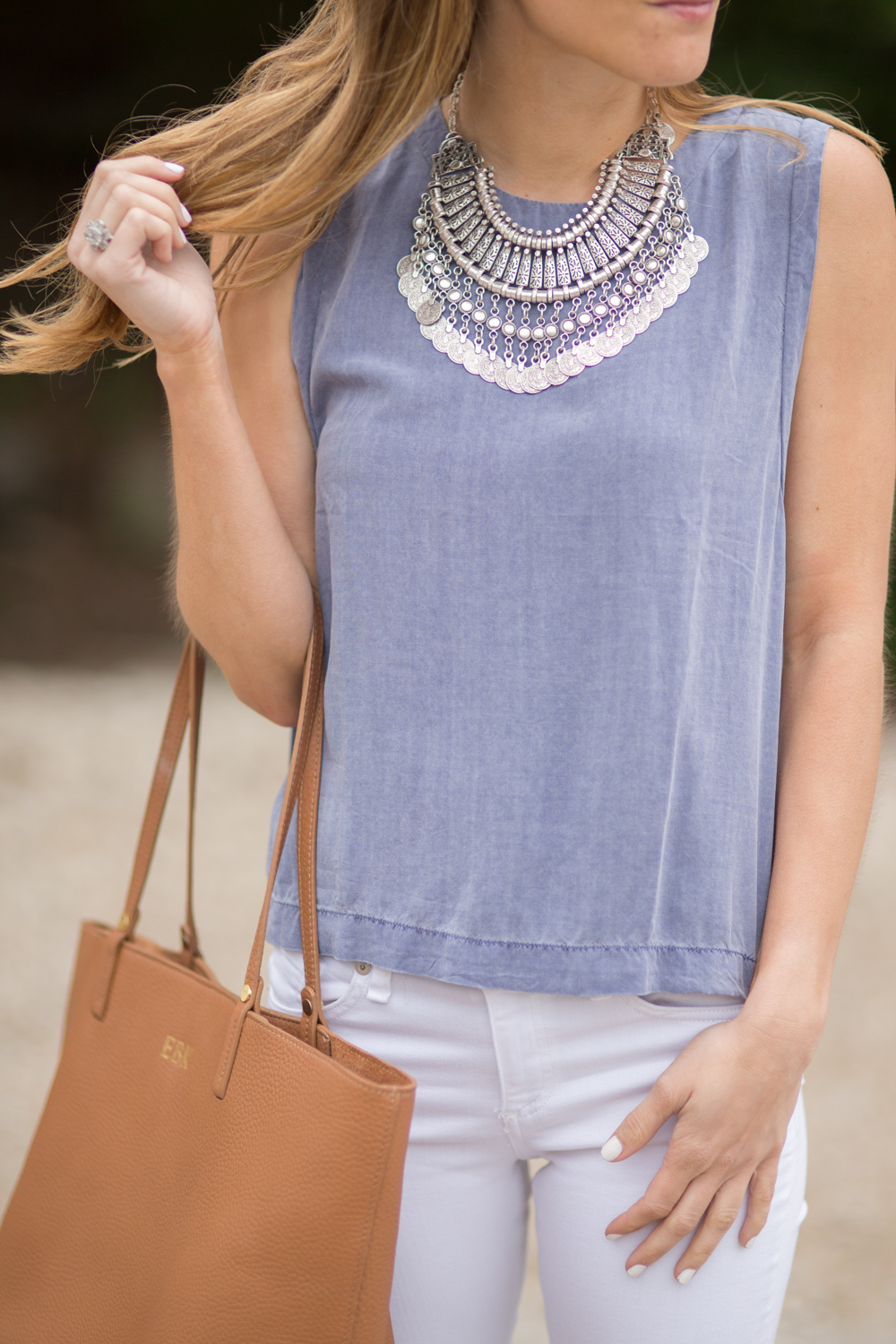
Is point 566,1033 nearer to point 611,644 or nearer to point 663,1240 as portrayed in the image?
point 663,1240

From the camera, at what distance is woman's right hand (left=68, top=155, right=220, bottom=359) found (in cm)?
104

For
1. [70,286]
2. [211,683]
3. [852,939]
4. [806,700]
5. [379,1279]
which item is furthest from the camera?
[211,683]

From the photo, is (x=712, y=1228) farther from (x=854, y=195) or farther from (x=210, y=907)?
(x=210, y=907)

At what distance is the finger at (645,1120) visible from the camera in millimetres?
1019

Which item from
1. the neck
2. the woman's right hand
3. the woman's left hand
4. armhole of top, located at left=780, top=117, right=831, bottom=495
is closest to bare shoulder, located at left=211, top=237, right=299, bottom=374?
the woman's right hand

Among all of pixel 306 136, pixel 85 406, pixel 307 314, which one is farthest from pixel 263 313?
pixel 85 406

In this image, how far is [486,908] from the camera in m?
1.06

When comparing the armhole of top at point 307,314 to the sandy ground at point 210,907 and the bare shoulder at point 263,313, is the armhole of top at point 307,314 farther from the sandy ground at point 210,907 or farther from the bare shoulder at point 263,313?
the sandy ground at point 210,907

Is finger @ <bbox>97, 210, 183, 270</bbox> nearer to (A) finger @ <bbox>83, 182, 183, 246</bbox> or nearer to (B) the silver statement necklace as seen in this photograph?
(A) finger @ <bbox>83, 182, 183, 246</bbox>

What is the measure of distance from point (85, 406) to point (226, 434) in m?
6.64

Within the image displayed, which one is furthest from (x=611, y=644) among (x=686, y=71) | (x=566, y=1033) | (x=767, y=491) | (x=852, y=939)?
(x=852, y=939)

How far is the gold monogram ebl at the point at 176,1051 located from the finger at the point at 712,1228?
0.45 m

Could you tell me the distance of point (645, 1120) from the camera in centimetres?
103

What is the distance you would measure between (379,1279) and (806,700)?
1.95 ft
